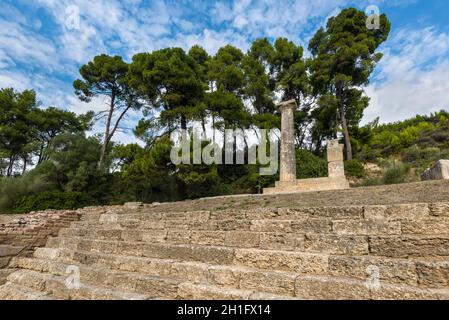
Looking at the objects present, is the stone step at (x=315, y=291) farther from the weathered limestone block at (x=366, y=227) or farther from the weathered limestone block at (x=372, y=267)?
the weathered limestone block at (x=366, y=227)

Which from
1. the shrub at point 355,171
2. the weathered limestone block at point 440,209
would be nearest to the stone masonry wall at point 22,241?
the weathered limestone block at point 440,209

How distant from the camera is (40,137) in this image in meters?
23.2

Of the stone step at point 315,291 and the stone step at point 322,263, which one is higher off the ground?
the stone step at point 322,263

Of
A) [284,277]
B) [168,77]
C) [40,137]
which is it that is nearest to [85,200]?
[168,77]

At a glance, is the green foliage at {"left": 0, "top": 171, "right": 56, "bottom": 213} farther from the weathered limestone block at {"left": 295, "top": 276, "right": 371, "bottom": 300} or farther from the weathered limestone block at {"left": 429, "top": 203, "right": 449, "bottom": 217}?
the weathered limestone block at {"left": 429, "top": 203, "right": 449, "bottom": 217}

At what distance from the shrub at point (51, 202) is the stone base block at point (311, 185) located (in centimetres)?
1107

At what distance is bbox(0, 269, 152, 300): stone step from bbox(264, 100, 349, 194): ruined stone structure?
7.46m

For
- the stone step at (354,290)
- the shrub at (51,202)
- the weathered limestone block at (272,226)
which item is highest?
the shrub at (51,202)

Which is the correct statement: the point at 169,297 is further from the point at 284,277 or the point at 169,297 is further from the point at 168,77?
the point at 168,77

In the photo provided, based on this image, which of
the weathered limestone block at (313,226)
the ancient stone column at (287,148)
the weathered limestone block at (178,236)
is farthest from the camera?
the ancient stone column at (287,148)

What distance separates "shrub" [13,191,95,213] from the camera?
563 inches

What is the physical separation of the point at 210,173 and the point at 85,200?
25.9 ft

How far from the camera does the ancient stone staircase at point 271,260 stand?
2.14m

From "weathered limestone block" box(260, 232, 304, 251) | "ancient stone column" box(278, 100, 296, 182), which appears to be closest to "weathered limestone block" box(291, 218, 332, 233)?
"weathered limestone block" box(260, 232, 304, 251)
